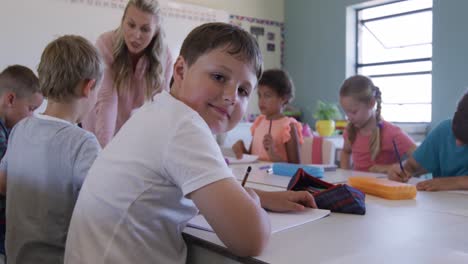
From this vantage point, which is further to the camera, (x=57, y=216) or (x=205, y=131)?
(x=57, y=216)

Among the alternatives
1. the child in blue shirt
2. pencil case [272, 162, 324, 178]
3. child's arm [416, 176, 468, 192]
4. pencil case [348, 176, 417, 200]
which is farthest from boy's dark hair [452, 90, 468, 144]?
pencil case [272, 162, 324, 178]

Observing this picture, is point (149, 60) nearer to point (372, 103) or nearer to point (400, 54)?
point (372, 103)

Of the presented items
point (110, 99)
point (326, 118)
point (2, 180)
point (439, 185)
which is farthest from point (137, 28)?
point (326, 118)

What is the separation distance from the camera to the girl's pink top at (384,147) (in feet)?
6.98

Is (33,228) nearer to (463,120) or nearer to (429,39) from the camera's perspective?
(463,120)

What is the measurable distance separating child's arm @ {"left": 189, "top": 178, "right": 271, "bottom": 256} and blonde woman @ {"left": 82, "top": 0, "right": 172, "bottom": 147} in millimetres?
1242

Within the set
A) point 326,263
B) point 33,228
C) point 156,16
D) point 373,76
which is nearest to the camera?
point 326,263

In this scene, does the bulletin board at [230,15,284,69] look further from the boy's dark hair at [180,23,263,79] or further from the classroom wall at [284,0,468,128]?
the boy's dark hair at [180,23,263,79]

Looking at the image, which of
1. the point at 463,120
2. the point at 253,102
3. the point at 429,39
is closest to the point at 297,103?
the point at 253,102

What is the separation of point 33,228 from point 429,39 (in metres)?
3.98

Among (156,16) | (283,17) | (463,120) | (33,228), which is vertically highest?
(283,17)

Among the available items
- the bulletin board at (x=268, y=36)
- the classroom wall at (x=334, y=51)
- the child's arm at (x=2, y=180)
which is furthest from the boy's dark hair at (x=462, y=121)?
the bulletin board at (x=268, y=36)

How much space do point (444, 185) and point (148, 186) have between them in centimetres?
99

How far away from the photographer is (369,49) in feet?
15.1
